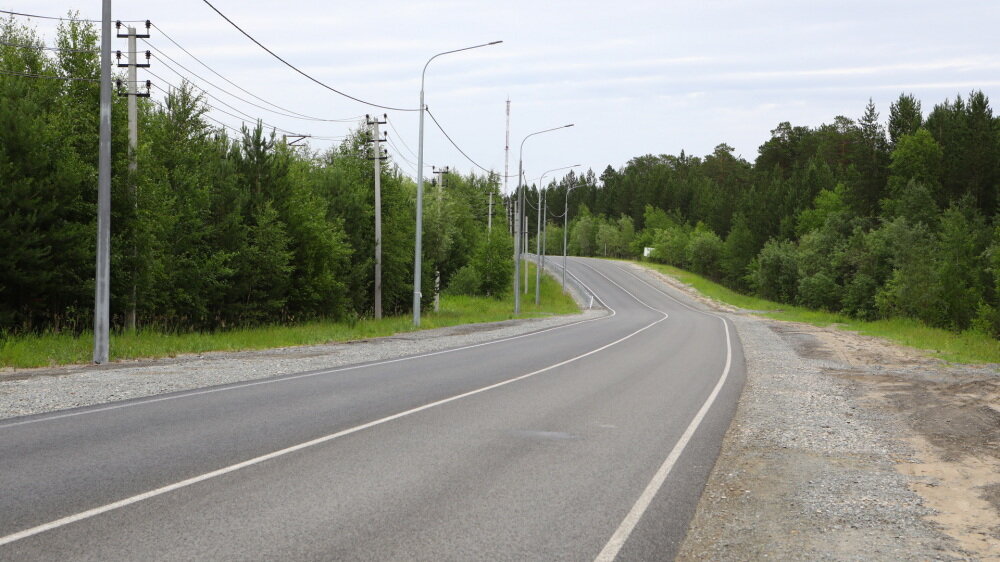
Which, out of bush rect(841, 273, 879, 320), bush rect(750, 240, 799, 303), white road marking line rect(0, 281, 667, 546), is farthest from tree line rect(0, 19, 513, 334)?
bush rect(750, 240, 799, 303)

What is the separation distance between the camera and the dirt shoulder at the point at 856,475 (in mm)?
5633

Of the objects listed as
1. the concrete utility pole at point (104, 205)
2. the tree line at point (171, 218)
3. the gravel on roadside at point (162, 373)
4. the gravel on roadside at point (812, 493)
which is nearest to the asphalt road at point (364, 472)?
the gravel on roadside at point (812, 493)

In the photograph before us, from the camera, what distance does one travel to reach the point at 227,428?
9539 mm

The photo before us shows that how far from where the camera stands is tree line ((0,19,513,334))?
2083cm

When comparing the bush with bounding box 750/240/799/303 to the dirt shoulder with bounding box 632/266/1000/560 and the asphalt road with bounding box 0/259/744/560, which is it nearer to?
the dirt shoulder with bounding box 632/266/1000/560

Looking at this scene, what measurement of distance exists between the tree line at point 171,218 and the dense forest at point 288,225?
0.07m

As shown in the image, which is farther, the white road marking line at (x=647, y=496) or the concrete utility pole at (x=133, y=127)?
the concrete utility pole at (x=133, y=127)

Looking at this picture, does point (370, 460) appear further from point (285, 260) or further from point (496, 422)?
point (285, 260)

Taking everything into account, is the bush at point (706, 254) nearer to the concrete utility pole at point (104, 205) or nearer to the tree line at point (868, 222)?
the tree line at point (868, 222)

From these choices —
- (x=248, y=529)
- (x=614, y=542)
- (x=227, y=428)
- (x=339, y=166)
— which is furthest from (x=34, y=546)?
(x=339, y=166)

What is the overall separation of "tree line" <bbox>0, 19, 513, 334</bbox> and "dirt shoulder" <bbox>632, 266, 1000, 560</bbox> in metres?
18.1

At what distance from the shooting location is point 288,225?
32656 mm

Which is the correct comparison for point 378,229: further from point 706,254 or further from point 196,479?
point 706,254

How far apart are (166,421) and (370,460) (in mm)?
3535
